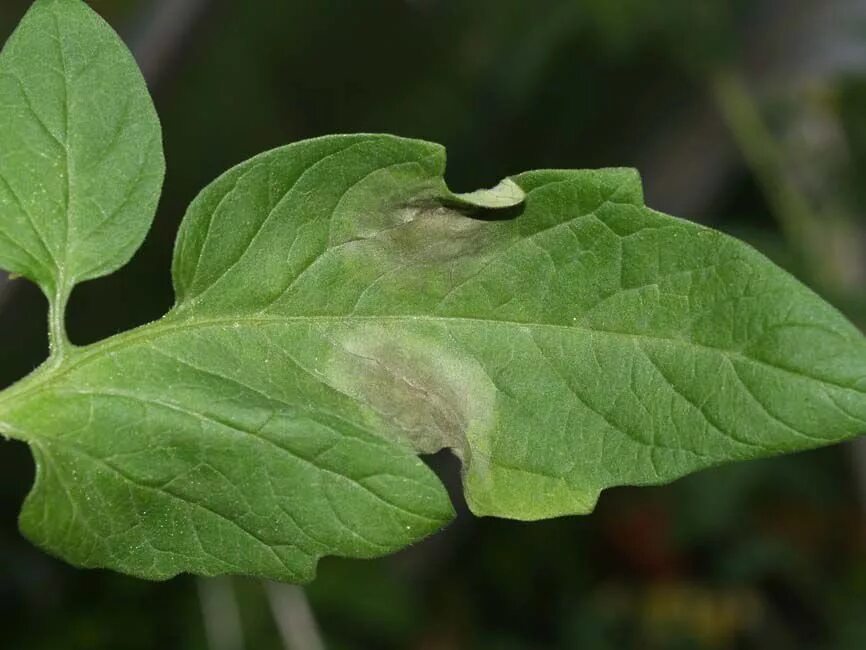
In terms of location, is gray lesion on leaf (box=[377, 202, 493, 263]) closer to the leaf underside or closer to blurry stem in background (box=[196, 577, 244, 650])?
the leaf underside

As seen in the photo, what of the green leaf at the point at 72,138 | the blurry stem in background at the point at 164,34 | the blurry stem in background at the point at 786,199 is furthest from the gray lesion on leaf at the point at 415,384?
the blurry stem in background at the point at 786,199

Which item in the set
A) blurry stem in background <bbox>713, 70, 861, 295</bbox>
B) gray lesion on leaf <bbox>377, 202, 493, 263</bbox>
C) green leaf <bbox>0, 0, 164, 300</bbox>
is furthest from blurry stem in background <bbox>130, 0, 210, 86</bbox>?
blurry stem in background <bbox>713, 70, 861, 295</bbox>

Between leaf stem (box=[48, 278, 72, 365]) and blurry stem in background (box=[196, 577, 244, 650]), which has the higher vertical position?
leaf stem (box=[48, 278, 72, 365])

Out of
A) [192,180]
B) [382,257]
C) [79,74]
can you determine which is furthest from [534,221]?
[192,180]

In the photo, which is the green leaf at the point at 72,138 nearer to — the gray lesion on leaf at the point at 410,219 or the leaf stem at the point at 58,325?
the leaf stem at the point at 58,325

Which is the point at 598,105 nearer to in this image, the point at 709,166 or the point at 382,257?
the point at 709,166

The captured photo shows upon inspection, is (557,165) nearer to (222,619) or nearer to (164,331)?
(222,619)
